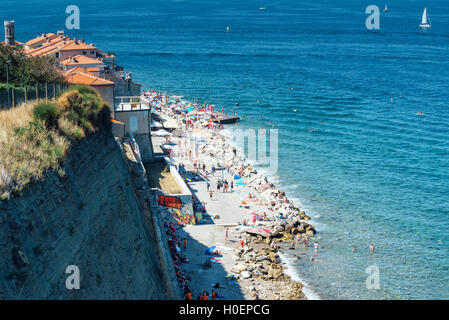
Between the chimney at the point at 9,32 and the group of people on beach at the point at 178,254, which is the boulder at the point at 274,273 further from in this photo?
the chimney at the point at 9,32

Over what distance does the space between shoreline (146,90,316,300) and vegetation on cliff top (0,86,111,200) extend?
10.3m

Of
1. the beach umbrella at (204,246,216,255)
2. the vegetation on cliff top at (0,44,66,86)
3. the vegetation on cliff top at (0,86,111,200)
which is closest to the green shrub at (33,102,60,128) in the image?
the vegetation on cliff top at (0,86,111,200)

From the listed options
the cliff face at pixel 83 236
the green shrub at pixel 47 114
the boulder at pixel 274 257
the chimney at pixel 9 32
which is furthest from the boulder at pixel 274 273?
the chimney at pixel 9 32

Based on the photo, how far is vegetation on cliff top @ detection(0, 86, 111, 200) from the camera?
11.4 meters

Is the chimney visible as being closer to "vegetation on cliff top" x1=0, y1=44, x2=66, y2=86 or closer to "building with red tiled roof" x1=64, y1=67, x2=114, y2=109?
"building with red tiled roof" x1=64, y1=67, x2=114, y2=109

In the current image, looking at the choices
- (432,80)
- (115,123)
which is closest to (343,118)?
(432,80)

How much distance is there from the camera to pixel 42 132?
13.6m

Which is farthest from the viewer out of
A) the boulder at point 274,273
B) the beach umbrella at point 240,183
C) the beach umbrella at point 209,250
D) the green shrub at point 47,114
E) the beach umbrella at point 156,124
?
the beach umbrella at point 156,124

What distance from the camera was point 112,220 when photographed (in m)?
15.1

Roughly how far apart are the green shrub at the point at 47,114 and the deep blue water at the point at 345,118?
15094 mm

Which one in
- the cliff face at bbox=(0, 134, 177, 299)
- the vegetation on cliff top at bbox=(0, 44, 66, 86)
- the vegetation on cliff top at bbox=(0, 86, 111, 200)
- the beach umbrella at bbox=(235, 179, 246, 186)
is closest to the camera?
the cliff face at bbox=(0, 134, 177, 299)

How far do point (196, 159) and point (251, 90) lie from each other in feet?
113

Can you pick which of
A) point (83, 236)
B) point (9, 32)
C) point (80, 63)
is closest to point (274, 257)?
point (83, 236)

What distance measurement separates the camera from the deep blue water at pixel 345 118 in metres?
28.4
